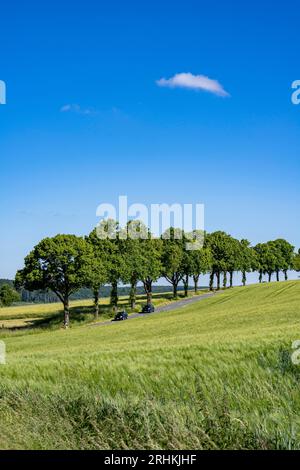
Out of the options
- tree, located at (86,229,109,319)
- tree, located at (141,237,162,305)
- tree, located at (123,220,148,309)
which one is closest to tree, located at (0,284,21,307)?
tree, located at (141,237,162,305)

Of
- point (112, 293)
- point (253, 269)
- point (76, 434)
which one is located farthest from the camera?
point (253, 269)

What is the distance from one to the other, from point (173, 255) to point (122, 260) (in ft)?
74.0

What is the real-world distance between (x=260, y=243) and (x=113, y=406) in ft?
522

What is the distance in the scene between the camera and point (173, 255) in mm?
109562

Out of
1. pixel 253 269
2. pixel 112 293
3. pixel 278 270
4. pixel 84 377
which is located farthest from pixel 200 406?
pixel 278 270

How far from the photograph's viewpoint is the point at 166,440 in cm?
841

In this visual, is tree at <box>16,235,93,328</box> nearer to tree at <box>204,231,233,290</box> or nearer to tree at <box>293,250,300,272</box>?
tree at <box>204,231,233,290</box>

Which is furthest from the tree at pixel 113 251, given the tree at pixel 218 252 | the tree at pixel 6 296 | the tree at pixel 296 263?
the tree at pixel 296 263

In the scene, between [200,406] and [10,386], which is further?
[10,386]

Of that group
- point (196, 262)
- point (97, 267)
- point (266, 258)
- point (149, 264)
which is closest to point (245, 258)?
point (266, 258)

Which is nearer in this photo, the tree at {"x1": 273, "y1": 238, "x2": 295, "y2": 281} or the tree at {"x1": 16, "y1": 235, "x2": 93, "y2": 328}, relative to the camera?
the tree at {"x1": 16, "y1": 235, "x2": 93, "y2": 328}

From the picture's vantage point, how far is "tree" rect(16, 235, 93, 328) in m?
78.2

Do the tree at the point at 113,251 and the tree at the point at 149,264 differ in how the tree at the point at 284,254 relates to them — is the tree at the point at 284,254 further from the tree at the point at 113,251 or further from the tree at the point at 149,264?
the tree at the point at 113,251

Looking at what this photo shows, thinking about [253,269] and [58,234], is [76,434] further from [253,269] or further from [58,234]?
[253,269]
